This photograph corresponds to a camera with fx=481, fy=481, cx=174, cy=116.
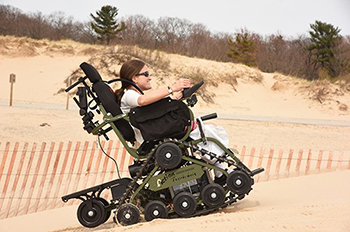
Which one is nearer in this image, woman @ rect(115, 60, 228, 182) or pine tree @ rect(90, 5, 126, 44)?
woman @ rect(115, 60, 228, 182)

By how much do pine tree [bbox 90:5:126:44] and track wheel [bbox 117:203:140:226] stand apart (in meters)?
44.2

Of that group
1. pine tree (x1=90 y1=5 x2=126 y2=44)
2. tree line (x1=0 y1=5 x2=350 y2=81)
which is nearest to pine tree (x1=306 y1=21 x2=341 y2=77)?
tree line (x1=0 y1=5 x2=350 y2=81)

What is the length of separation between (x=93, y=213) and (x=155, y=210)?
2.38ft

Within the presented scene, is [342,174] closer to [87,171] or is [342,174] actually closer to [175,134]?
[175,134]

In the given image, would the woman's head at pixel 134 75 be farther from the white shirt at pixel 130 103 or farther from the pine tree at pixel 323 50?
the pine tree at pixel 323 50

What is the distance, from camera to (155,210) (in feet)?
16.3

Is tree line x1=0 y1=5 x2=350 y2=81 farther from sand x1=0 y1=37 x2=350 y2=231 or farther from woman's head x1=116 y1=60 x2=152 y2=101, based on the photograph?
woman's head x1=116 y1=60 x2=152 y2=101

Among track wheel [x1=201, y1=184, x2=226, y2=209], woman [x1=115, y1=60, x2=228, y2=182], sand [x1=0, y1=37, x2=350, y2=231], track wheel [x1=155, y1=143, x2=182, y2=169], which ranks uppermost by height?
woman [x1=115, y1=60, x2=228, y2=182]

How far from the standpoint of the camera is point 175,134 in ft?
16.3

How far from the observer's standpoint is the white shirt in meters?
4.91

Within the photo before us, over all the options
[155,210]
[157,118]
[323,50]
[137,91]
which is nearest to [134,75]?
[137,91]

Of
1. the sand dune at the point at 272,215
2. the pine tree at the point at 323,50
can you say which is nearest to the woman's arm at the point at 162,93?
the sand dune at the point at 272,215

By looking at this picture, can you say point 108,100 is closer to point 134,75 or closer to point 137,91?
point 137,91

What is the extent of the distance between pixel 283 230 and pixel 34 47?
36817mm
